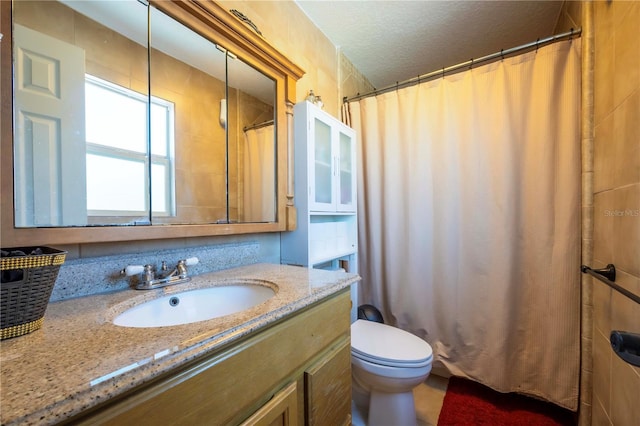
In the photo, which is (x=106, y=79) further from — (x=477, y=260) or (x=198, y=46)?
(x=477, y=260)

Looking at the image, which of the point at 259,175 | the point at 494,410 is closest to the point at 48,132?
the point at 259,175

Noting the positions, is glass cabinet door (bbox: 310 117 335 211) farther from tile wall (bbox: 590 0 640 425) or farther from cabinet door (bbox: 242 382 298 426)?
tile wall (bbox: 590 0 640 425)

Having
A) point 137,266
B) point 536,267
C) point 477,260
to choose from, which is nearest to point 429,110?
point 477,260

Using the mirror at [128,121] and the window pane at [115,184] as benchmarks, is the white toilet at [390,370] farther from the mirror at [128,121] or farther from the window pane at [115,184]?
the window pane at [115,184]

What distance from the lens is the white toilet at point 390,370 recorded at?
117 cm

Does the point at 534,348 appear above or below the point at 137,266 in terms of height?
below

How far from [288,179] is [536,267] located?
1433mm

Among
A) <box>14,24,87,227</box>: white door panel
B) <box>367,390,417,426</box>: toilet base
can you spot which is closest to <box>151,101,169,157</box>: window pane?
<box>14,24,87,227</box>: white door panel

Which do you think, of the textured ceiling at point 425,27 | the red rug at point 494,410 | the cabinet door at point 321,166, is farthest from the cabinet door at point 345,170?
the red rug at point 494,410

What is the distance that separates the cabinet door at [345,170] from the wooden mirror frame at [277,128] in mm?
368

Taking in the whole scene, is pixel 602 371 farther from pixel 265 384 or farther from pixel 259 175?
pixel 259 175

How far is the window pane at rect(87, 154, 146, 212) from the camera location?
2.67 ft

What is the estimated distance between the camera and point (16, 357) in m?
0.45

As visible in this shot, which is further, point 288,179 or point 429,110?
point 429,110
